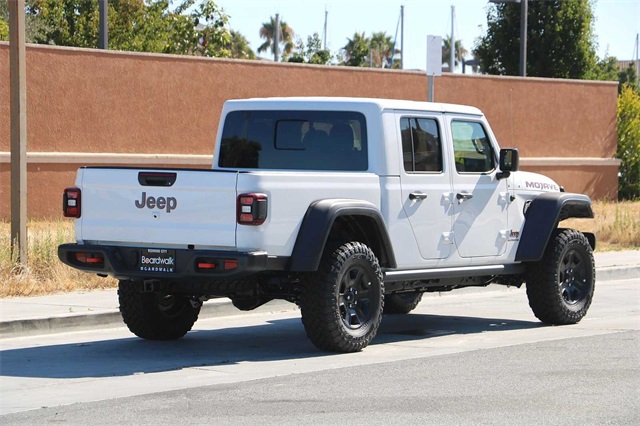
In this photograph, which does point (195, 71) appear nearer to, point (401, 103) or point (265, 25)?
point (401, 103)

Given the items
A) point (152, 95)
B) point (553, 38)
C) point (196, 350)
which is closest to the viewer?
point (196, 350)

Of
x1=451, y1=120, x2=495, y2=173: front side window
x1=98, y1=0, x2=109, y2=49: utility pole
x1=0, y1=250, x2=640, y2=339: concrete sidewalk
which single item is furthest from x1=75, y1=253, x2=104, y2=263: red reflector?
x1=98, y1=0, x2=109, y2=49: utility pole

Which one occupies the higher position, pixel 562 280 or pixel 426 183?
pixel 426 183

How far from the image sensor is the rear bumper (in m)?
9.90

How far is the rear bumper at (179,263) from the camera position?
32.5 ft

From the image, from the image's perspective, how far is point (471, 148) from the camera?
1231 centimetres

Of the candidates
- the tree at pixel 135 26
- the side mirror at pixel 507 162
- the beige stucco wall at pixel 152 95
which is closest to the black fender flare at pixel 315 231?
the side mirror at pixel 507 162

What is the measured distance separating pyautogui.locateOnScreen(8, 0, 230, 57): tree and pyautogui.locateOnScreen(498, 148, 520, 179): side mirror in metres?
24.0

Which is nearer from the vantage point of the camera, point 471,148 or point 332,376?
point 332,376

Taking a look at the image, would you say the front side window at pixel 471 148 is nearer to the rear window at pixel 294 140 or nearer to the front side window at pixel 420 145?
the front side window at pixel 420 145

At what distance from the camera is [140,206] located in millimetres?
10438

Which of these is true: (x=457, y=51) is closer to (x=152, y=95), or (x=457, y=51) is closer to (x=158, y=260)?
(x=152, y=95)

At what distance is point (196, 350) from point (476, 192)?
3159 mm

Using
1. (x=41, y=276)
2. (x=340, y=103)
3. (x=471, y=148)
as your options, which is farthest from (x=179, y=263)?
(x=41, y=276)
